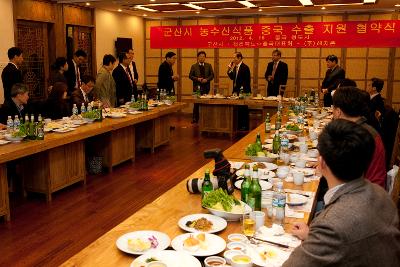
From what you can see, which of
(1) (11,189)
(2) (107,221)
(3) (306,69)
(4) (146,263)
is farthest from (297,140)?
(3) (306,69)

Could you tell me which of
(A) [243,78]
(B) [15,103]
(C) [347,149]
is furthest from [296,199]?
(A) [243,78]

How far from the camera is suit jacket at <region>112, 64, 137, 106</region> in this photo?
724 cm

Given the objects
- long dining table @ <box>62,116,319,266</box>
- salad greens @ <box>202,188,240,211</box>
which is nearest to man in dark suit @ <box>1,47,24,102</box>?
long dining table @ <box>62,116,319,266</box>

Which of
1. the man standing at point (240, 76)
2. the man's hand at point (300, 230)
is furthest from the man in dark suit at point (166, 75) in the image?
the man's hand at point (300, 230)

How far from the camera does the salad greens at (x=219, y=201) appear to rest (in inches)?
89.4

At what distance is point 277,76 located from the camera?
9.00 meters

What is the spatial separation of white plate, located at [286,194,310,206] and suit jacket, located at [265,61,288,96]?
6704 mm

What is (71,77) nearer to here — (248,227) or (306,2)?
(306,2)

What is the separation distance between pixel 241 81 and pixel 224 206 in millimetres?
6888

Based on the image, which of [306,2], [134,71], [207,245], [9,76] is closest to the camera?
[207,245]

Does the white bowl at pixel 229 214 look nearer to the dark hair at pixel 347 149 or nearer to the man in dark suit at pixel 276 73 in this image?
the dark hair at pixel 347 149

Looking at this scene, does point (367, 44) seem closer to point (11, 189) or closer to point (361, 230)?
point (11, 189)

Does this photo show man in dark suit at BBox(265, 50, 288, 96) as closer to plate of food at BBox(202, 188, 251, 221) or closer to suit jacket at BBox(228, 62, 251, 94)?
suit jacket at BBox(228, 62, 251, 94)

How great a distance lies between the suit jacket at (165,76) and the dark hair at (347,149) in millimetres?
7554
